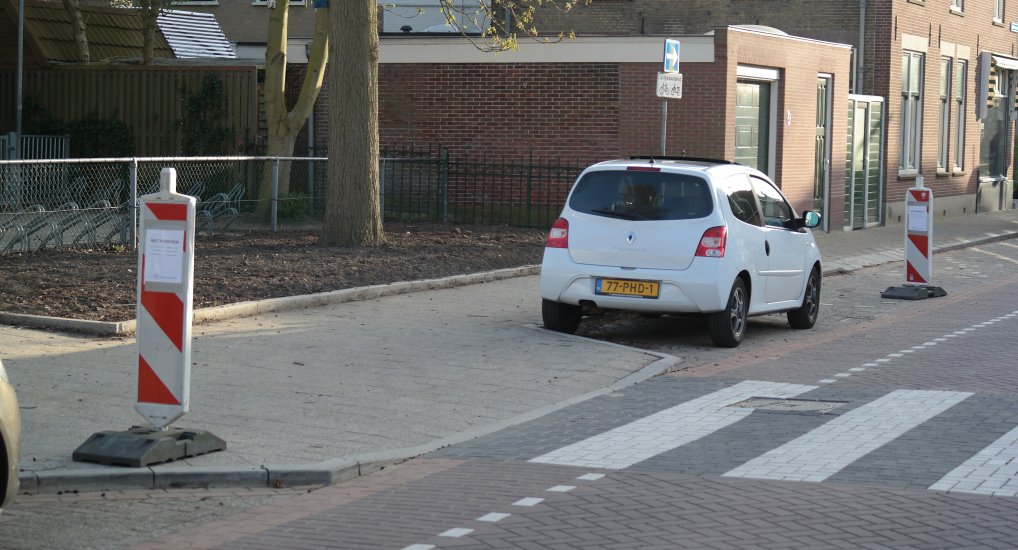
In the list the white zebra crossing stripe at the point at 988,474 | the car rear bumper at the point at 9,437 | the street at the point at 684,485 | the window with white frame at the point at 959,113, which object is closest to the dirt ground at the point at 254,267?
the street at the point at 684,485

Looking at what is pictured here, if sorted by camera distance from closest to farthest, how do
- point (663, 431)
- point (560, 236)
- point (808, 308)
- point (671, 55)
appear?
1. point (663, 431)
2. point (560, 236)
3. point (808, 308)
4. point (671, 55)

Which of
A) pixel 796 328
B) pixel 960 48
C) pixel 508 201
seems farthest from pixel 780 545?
pixel 960 48

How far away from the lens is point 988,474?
7.54m

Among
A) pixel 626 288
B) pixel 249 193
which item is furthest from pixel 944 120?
pixel 626 288

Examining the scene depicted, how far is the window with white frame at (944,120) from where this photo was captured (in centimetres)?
3516

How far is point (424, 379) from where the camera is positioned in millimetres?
10523

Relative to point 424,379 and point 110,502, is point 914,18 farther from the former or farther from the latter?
point 110,502

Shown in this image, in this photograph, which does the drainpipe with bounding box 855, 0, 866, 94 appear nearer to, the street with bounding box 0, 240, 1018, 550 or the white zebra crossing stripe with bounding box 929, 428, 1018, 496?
the street with bounding box 0, 240, 1018, 550

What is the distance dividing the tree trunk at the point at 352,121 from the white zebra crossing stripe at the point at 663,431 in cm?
818

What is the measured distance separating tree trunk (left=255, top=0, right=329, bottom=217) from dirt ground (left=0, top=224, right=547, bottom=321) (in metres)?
3.28

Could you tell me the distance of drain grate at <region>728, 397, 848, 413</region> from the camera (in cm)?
968

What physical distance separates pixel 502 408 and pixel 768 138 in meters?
16.8

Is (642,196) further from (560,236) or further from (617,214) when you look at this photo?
(560,236)

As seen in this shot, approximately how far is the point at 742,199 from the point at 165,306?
6763 mm
